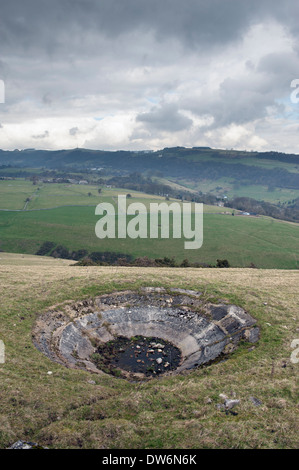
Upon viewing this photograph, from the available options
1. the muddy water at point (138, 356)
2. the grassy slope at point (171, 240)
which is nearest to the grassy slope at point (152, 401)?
the muddy water at point (138, 356)

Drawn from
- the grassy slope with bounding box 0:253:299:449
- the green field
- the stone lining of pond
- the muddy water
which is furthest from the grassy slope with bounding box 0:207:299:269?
the grassy slope with bounding box 0:253:299:449

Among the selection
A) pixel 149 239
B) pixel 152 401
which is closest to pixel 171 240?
pixel 149 239

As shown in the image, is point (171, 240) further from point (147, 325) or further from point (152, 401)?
point (152, 401)

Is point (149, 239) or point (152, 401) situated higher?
point (152, 401)

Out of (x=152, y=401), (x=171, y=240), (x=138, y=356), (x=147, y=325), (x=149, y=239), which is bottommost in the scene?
(x=138, y=356)

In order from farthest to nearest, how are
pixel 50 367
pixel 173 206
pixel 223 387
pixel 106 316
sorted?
pixel 173 206, pixel 106 316, pixel 50 367, pixel 223 387
